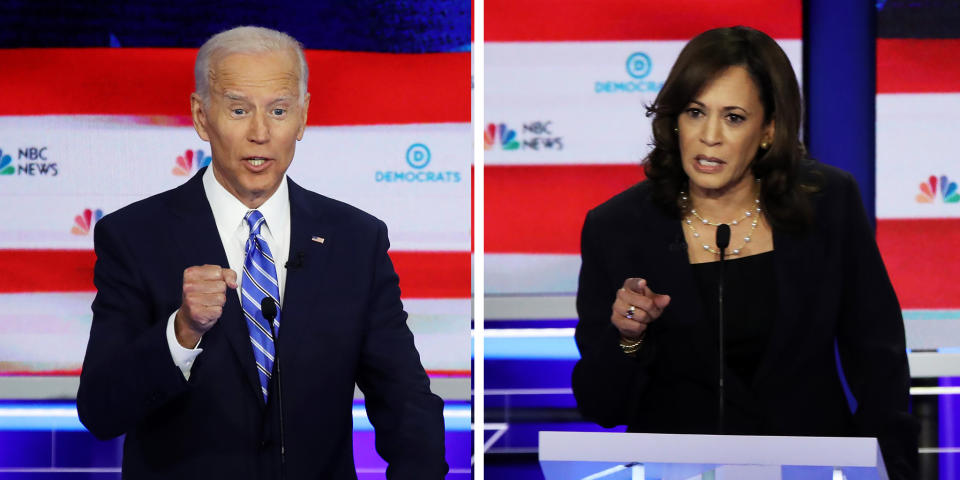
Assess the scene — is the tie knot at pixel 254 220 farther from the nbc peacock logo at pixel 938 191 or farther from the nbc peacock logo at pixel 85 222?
the nbc peacock logo at pixel 938 191

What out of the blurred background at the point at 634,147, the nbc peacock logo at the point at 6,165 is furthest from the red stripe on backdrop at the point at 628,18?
the nbc peacock logo at the point at 6,165

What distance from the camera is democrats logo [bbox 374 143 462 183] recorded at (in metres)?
3.68

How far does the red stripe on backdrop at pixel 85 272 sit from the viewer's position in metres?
3.65

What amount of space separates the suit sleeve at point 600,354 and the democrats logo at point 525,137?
15.0 inches

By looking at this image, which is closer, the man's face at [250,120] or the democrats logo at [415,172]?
the man's face at [250,120]

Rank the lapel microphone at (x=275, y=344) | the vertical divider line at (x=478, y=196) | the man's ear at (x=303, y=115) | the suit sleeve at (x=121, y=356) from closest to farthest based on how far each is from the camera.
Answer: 1. the lapel microphone at (x=275, y=344)
2. the suit sleeve at (x=121, y=356)
3. the man's ear at (x=303, y=115)
4. the vertical divider line at (x=478, y=196)

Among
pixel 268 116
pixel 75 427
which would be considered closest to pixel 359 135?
pixel 268 116

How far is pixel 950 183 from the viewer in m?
3.66

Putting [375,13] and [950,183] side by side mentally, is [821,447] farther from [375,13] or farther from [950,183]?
[375,13]

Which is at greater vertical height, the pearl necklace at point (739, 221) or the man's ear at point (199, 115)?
the man's ear at point (199, 115)

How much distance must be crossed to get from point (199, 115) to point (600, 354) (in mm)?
1410

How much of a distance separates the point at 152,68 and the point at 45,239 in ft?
2.16

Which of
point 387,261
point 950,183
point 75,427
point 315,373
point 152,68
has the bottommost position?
point 75,427

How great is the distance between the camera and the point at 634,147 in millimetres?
3723
